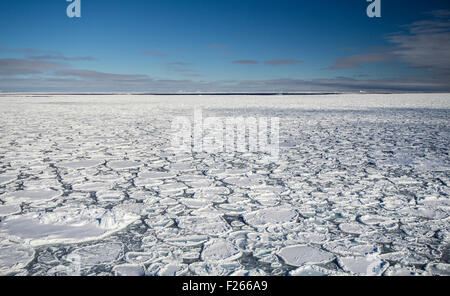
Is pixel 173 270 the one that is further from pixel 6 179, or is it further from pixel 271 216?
pixel 6 179

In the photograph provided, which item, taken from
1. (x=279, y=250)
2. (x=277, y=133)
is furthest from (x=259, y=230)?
(x=277, y=133)

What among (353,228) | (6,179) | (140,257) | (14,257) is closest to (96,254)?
(140,257)

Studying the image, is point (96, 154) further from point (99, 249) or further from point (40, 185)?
point (99, 249)

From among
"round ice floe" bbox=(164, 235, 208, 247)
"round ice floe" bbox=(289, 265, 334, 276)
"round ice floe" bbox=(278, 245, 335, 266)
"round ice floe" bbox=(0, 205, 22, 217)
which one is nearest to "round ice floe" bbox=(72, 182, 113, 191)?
"round ice floe" bbox=(0, 205, 22, 217)

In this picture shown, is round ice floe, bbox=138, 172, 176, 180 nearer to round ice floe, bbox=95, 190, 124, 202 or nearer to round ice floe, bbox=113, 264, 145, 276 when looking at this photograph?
round ice floe, bbox=95, 190, 124, 202

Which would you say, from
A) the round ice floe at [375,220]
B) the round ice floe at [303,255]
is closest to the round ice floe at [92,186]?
the round ice floe at [303,255]

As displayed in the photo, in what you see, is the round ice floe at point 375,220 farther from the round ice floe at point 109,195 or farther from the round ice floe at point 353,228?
the round ice floe at point 109,195
